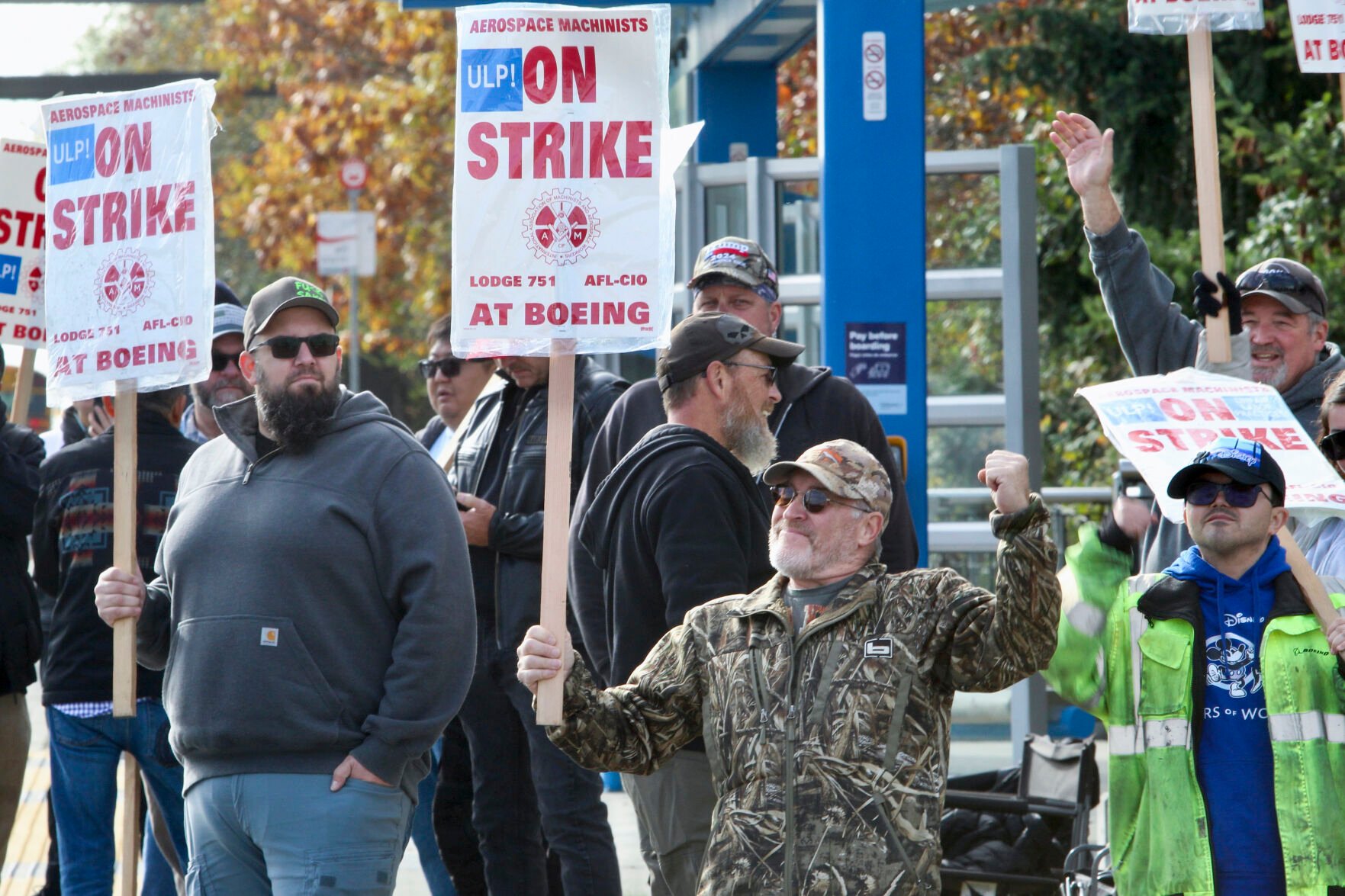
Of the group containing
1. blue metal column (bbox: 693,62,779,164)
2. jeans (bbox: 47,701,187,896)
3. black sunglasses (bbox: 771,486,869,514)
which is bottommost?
jeans (bbox: 47,701,187,896)

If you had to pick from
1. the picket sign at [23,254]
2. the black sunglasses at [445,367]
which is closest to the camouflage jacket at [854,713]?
the black sunglasses at [445,367]

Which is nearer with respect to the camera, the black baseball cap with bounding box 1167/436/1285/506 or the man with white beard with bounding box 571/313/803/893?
the black baseball cap with bounding box 1167/436/1285/506

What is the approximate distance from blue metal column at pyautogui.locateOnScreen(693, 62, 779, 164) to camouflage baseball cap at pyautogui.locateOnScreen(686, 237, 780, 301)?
405cm

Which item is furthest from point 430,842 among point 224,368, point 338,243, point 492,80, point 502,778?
point 338,243

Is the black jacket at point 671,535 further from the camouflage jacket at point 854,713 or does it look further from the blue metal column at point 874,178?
the blue metal column at point 874,178

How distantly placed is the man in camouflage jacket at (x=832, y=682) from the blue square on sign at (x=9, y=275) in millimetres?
3845

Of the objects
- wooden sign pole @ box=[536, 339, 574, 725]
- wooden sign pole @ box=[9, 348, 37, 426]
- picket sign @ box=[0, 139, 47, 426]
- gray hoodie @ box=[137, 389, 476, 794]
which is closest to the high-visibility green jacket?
wooden sign pole @ box=[536, 339, 574, 725]

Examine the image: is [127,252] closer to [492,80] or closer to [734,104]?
[492,80]

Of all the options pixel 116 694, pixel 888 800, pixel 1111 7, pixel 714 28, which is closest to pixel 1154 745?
pixel 888 800

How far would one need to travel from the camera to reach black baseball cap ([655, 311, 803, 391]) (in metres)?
4.82

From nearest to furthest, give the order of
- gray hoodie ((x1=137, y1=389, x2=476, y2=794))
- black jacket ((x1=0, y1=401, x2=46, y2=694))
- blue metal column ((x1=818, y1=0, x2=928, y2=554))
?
gray hoodie ((x1=137, y1=389, x2=476, y2=794)) < black jacket ((x1=0, y1=401, x2=46, y2=694)) < blue metal column ((x1=818, y1=0, x2=928, y2=554))

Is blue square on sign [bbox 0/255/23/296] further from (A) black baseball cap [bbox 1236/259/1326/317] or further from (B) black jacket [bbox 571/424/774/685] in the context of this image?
(A) black baseball cap [bbox 1236/259/1326/317]

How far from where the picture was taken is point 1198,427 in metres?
4.35

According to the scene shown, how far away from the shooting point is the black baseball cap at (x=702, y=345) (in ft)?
15.8
